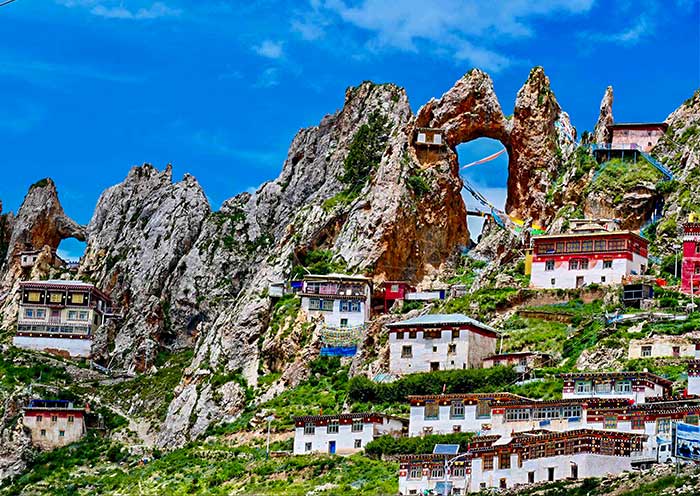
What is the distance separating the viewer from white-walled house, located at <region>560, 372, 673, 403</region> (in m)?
116

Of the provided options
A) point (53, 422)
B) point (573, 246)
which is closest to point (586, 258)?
point (573, 246)

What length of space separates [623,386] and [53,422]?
64.5 meters

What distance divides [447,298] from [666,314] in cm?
2558

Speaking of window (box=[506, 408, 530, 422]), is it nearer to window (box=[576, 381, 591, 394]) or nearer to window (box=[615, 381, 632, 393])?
window (box=[576, 381, 591, 394])

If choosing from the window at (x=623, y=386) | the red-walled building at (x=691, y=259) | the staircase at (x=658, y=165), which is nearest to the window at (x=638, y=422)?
the window at (x=623, y=386)

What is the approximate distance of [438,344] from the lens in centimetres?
13675

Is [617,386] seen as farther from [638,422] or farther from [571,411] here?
[638,422]

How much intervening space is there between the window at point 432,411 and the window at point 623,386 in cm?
1333

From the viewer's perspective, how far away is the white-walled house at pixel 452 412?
121438 millimetres

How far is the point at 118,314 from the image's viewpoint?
19188 cm

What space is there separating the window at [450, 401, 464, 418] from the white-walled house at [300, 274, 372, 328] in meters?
30.4

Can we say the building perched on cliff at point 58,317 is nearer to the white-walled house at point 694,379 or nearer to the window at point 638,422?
the white-walled house at point 694,379

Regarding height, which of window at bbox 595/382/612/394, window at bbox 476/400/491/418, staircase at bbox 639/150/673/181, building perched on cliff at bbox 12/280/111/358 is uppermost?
staircase at bbox 639/150/673/181

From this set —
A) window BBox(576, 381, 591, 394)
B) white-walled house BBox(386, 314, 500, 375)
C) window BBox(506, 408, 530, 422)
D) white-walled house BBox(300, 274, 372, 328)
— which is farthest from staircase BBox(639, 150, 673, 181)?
window BBox(506, 408, 530, 422)
